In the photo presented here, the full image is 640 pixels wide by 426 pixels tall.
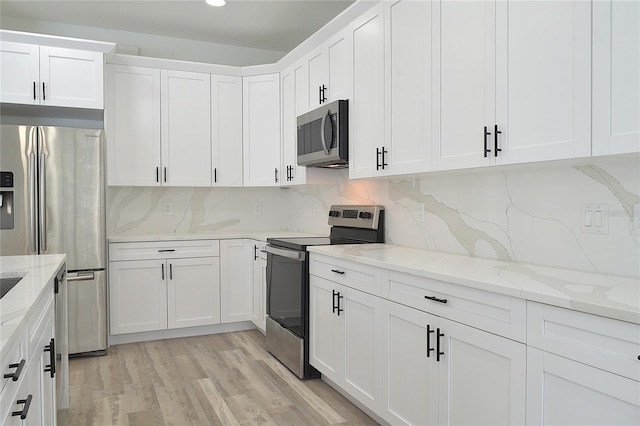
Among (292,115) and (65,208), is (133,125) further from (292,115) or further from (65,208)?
(292,115)

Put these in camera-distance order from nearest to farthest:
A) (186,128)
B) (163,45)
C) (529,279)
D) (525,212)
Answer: (529,279), (525,212), (186,128), (163,45)

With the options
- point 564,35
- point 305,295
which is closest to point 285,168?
point 305,295

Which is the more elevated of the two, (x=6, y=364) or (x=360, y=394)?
(x=6, y=364)

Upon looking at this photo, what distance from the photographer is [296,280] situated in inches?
125

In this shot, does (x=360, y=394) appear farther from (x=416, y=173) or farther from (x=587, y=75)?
(x=587, y=75)

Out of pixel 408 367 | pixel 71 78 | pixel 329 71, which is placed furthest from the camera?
pixel 71 78

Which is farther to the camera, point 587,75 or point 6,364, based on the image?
point 587,75

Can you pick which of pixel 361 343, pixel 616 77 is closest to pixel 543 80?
pixel 616 77

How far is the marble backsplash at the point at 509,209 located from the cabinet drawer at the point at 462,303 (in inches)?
22.2

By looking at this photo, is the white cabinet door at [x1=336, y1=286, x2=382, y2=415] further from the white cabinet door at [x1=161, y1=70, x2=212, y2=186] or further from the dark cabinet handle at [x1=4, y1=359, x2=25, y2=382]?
the white cabinet door at [x1=161, y1=70, x2=212, y2=186]

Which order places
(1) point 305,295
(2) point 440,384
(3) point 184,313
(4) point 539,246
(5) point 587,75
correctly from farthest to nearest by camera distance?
1. (3) point 184,313
2. (1) point 305,295
3. (4) point 539,246
4. (2) point 440,384
5. (5) point 587,75

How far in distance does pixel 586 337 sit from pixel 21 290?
1752 millimetres

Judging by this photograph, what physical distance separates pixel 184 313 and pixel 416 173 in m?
2.55

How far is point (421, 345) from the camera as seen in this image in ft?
6.74
